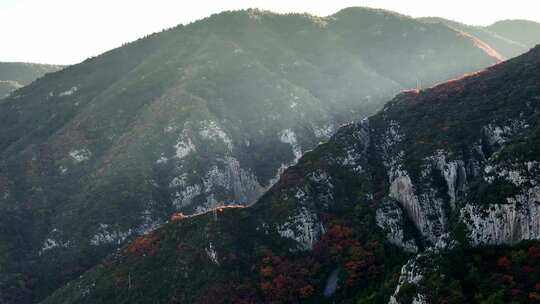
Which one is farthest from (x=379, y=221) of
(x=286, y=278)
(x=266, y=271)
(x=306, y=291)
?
(x=266, y=271)

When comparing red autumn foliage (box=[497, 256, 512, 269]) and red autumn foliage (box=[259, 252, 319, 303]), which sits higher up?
red autumn foliage (box=[497, 256, 512, 269])

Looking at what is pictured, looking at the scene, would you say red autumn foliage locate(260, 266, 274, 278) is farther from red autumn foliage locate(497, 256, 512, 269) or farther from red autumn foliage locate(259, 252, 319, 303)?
red autumn foliage locate(497, 256, 512, 269)

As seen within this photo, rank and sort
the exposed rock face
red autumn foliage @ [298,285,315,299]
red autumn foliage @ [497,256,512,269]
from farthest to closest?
the exposed rock face → red autumn foliage @ [298,285,315,299] → red autumn foliage @ [497,256,512,269]

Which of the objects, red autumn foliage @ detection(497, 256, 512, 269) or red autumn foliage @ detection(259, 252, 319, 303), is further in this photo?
red autumn foliage @ detection(259, 252, 319, 303)

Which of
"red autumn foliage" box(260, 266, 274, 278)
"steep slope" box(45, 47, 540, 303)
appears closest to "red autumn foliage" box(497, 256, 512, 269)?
"steep slope" box(45, 47, 540, 303)

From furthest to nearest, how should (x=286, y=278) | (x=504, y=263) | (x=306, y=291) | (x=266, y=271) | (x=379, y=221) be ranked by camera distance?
(x=379, y=221) < (x=266, y=271) < (x=286, y=278) < (x=306, y=291) < (x=504, y=263)

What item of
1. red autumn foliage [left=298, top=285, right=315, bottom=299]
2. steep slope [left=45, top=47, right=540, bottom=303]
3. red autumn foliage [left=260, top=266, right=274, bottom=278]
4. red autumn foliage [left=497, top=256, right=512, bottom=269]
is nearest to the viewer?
red autumn foliage [left=497, top=256, right=512, bottom=269]

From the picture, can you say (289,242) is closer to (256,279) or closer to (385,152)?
(256,279)

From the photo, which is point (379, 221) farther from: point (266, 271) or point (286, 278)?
point (266, 271)

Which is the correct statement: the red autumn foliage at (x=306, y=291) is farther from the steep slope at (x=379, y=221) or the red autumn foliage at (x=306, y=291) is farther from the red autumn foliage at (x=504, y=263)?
the red autumn foliage at (x=504, y=263)

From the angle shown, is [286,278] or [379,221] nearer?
[286,278]
